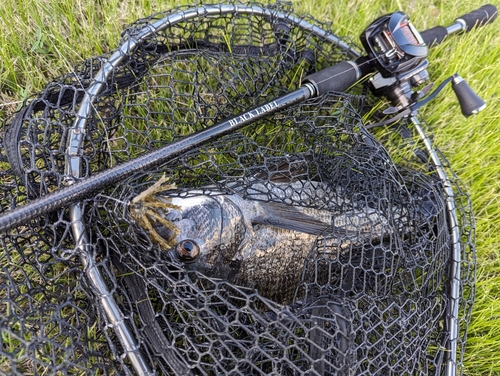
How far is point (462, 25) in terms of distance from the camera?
2600 millimetres

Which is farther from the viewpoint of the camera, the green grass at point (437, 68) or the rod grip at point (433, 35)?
the rod grip at point (433, 35)

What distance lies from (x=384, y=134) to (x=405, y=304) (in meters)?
1.05

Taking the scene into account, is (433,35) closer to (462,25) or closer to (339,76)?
(462,25)

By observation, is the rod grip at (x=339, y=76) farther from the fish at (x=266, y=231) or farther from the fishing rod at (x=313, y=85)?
the fish at (x=266, y=231)

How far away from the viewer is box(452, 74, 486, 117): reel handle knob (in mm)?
2305

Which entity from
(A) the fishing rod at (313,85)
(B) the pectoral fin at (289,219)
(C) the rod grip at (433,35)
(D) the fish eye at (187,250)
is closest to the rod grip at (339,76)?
(A) the fishing rod at (313,85)

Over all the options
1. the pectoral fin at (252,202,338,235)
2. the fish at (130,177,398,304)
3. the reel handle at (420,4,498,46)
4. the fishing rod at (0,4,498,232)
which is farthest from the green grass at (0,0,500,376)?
the pectoral fin at (252,202,338,235)

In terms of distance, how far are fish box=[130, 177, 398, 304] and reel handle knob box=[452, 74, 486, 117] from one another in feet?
2.73

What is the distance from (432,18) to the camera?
3207 millimetres

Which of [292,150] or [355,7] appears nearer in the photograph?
[292,150]

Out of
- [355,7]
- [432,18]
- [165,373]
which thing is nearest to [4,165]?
[165,373]

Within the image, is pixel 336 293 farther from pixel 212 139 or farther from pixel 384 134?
pixel 384 134

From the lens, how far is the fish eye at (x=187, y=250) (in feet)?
5.96

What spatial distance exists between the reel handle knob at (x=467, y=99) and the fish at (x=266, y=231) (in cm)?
83
